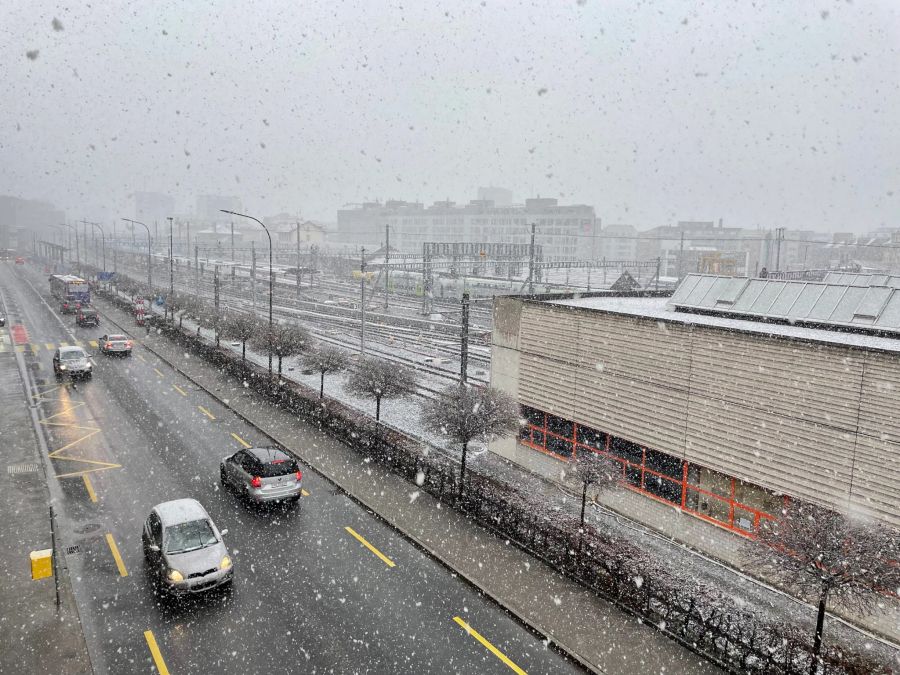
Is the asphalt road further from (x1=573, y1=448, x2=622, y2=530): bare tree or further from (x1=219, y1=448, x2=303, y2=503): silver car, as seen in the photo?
(x1=573, y1=448, x2=622, y2=530): bare tree

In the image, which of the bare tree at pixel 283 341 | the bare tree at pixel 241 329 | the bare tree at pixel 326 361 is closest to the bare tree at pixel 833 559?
the bare tree at pixel 326 361

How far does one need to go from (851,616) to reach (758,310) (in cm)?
812

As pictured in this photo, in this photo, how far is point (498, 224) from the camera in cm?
14688

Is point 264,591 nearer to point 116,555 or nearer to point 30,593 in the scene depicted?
point 116,555

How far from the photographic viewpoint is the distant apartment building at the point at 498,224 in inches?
5482

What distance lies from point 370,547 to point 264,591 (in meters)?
2.69

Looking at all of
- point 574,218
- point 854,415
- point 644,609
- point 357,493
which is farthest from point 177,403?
point 574,218

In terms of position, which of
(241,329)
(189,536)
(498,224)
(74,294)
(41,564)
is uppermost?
(498,224)

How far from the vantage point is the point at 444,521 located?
15.7 metres

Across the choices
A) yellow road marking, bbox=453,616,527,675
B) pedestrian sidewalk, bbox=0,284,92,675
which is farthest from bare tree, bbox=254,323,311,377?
yellow road marking, bbox=453,616,527,675

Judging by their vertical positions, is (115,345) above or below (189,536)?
above

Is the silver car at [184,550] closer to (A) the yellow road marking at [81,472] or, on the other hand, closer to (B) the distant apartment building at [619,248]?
(A) the yellow road marking at [81,472]

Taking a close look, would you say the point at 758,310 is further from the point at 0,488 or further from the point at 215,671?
the point at 0,488

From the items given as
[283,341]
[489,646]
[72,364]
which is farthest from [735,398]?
[72,364]
